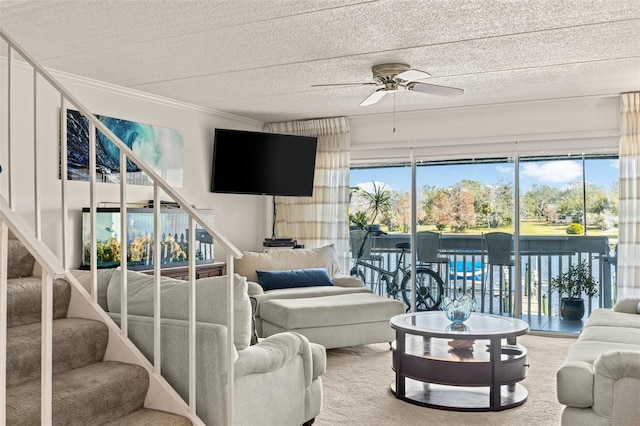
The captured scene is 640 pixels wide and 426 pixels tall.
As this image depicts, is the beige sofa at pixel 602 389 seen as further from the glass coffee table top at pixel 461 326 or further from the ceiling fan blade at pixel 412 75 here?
the ceiling fan blade at pixel 412 75

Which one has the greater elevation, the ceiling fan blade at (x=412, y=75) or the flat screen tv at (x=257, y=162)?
the ceiling fan blade at (x=412, y=75)

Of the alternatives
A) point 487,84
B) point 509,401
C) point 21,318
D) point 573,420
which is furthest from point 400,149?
point 21,318

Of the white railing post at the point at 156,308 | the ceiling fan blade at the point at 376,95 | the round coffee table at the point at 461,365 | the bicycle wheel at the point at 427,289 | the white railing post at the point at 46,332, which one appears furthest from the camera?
the bicycle wheel at the point at 427,289

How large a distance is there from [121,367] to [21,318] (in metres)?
0.55

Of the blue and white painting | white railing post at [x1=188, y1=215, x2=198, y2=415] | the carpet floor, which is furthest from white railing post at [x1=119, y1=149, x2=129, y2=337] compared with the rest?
the blue and white painting

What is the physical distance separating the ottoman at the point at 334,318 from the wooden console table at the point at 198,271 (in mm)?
→ 880

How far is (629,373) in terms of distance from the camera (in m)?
2.68

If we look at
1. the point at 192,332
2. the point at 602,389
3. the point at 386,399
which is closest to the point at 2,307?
A: the point at 192,332

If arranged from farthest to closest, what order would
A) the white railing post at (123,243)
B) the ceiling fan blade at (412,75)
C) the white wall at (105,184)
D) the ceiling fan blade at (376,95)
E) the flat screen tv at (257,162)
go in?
the flat screen tv at (257,162)
the ceiling fan blade at (376,95)
the white wall at (105,184)
the ceiling fan blade at (412,75)
the white railing post at (123,243)

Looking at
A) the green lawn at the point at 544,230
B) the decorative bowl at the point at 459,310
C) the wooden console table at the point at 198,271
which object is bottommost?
the decorative bowl at the point at 459,310

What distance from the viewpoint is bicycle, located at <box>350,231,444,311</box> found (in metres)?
6.47

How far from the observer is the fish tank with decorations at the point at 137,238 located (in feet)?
15.5

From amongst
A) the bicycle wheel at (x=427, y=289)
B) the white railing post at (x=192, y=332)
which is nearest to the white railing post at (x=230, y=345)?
the white railing post at (x=192, y=332)

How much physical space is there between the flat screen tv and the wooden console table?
819mm
